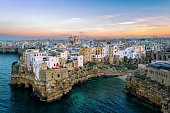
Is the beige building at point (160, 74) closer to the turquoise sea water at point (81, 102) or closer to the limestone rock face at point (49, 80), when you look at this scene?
the turquoise sea water at point (81, 102)

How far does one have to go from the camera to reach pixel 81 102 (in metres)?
28.6

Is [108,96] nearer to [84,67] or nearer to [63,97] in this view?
[63,97]

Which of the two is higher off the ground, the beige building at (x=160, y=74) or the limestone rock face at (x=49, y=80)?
the beige building at (x=160, y=74)

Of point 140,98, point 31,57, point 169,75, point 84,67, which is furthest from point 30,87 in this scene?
point 169,75

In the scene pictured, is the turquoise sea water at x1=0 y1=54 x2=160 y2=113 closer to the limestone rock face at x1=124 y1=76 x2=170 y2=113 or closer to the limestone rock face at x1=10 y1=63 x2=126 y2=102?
the limestone rock face at x1=124 y1=76 x2=170 y2=113

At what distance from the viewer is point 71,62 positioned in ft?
139

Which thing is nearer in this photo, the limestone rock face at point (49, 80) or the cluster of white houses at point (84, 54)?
the limestone rock face at point (49, 80)

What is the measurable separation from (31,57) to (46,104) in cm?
1461

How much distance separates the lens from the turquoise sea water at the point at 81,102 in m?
25.1

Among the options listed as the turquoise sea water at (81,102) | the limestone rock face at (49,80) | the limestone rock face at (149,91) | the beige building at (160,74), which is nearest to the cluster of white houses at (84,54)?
the limestone rock face at (49,80)

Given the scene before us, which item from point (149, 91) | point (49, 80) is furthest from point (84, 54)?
point (149, 91)

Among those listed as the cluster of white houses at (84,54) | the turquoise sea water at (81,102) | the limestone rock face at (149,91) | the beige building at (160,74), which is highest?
the cluster of white houses at (84,54)

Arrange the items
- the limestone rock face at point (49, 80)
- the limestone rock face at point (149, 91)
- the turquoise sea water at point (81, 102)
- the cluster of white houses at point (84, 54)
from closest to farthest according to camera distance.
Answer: the limestone rock face at point (149, 91) < the turquoise sea water at point (81, 102) < the limestone rock face at point (49, 80) < the cluster of white houses at point (84, 54)

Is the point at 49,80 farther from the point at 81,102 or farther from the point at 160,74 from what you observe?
the point at 160,74
